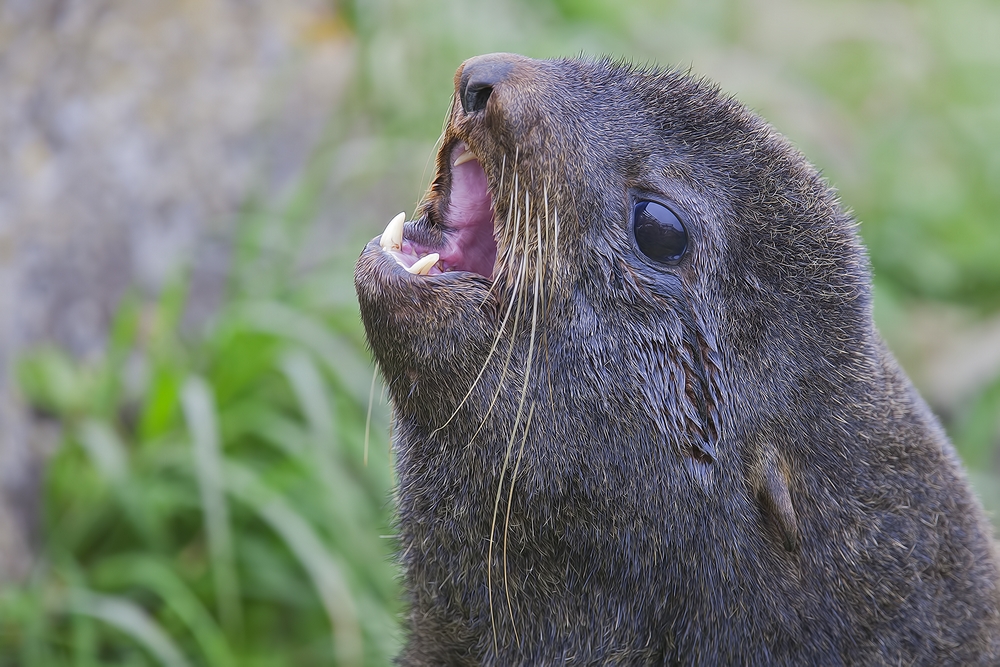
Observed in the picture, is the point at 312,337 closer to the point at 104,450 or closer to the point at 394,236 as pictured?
the point at 104,450

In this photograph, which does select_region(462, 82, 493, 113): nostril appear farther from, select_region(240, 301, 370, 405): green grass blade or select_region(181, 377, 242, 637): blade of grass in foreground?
select_region(240, 301, 370, 405): green grass blade

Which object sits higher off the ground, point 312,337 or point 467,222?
point 312,337

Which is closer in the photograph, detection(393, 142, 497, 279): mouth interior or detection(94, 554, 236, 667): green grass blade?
detection(393, 142, 497, 279): mouth interior

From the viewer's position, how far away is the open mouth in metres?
2.33

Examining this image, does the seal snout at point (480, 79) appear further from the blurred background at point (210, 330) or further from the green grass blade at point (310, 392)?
the green grass blade at point (310, 392)

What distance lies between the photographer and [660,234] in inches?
87.0

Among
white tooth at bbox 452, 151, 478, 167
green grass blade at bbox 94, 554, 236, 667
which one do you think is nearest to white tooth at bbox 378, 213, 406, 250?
white tooth at bbox 452, 151, 478, 167

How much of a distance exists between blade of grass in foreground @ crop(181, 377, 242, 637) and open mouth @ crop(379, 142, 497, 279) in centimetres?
175

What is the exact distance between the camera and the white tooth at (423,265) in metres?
2.19

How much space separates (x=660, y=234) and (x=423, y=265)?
1.61 ft

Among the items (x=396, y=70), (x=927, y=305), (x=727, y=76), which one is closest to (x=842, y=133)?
(x=727, y=76)

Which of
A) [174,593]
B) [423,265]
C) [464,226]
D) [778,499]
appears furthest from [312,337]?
[778,499]

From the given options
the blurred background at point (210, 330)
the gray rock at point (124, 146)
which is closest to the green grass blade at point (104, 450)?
the blurred background at point (210, 330)

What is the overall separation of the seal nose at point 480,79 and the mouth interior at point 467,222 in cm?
12
